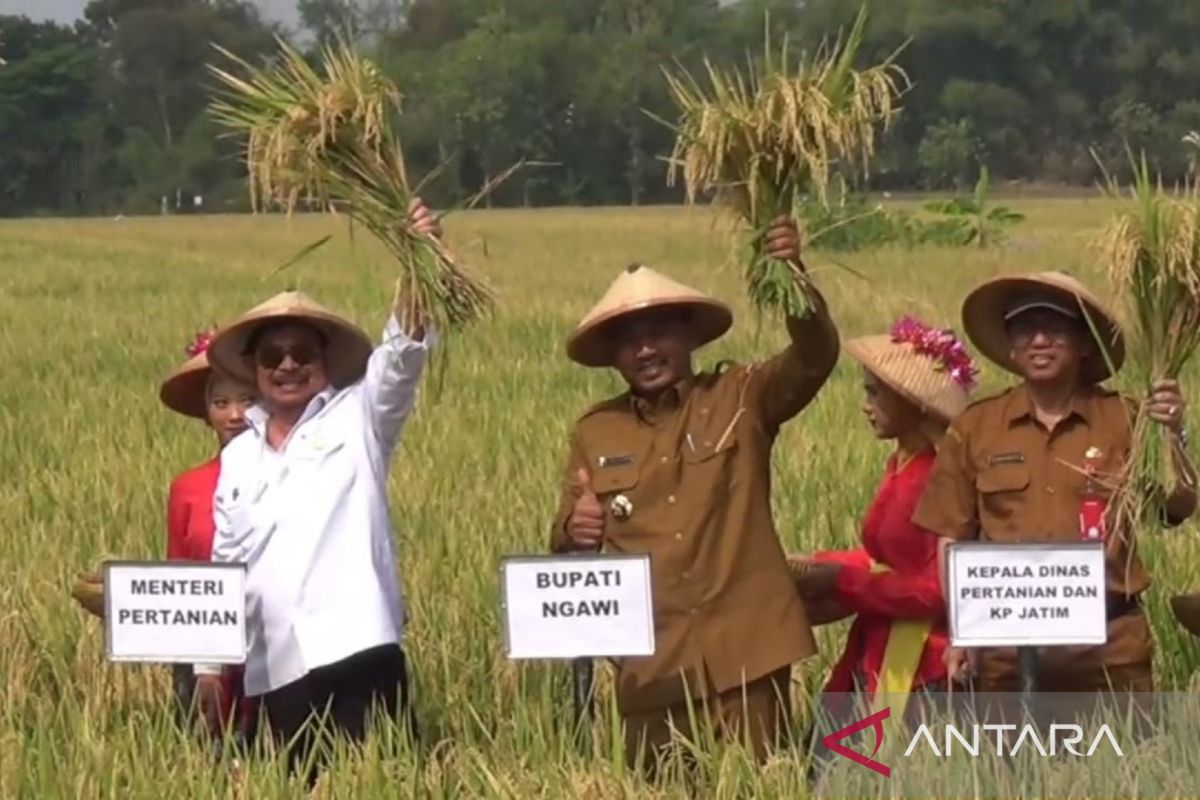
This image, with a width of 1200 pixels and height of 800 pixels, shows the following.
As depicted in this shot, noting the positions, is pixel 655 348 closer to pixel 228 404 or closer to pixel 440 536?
pixel 228 404

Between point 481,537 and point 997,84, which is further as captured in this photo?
point 997,84

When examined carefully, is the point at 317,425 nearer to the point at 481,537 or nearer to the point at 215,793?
the point at 215,793

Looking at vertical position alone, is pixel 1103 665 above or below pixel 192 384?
below

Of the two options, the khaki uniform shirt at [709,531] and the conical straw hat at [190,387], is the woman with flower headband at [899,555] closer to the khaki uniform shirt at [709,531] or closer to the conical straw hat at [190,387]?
the khaki uniform shirt at [709,531]

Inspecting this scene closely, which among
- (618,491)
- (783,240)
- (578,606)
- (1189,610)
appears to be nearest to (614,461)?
(618,491)

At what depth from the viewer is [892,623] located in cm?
391

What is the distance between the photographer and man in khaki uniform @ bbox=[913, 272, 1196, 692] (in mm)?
3678

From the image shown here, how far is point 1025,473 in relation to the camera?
3705 millimetres

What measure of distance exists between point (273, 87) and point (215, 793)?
1.25 m

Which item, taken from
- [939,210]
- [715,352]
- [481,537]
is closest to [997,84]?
[939,210]

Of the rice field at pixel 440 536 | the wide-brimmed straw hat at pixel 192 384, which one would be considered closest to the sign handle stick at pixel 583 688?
the rice field at pixel 440 536

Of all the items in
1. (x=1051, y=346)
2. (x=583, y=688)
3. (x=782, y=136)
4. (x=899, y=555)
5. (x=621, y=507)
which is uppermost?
(x=782, y=136)

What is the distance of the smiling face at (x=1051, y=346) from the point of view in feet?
12.2

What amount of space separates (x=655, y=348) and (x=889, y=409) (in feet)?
1.56
